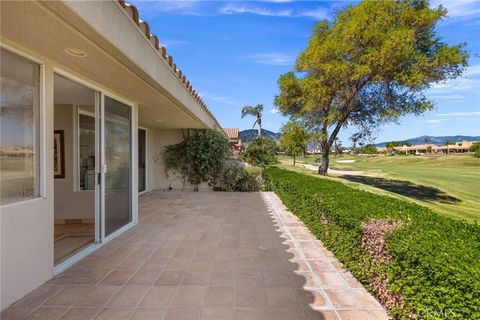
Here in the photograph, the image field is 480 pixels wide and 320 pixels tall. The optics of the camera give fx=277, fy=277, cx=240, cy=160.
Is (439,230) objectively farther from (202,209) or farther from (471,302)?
(202,209)

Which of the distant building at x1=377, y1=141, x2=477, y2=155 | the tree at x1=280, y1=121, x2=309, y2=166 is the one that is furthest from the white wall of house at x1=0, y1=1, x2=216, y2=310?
the distant building at x1=377, y1=141, x2=477, y2=155

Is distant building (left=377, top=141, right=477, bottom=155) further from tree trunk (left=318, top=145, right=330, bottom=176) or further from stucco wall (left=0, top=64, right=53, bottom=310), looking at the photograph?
stucco wall (left=0, top=64, right=53, bottom=310)

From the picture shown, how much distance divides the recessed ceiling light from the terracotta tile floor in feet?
9.00

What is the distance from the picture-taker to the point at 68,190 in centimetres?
649

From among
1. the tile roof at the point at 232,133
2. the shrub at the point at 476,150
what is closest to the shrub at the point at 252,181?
the tile roof at the point at 232,133

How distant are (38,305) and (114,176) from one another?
8.74 feet

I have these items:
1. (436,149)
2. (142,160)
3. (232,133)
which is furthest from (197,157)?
(436,149)

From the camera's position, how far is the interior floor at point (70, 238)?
14.6ft

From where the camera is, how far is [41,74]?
339 centimetres

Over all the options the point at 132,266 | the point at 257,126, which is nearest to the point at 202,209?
the point at 132,266

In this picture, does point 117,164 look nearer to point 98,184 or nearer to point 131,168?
point 131,168

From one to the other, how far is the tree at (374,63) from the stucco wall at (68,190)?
11.6m

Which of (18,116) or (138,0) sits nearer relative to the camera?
(18,116)

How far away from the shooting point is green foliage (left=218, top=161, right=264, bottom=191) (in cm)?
1223
